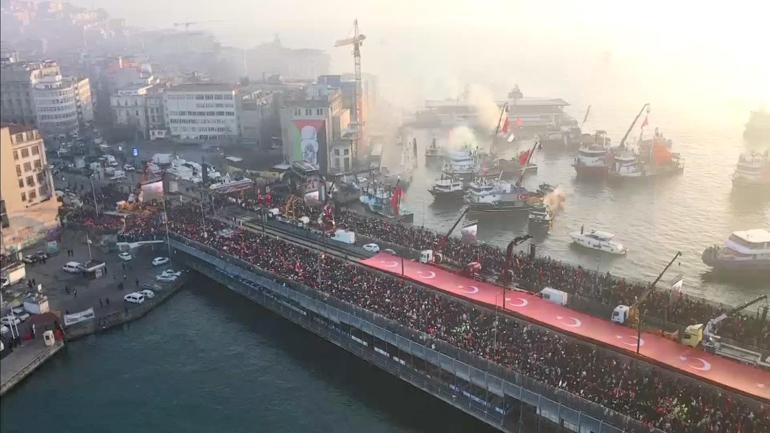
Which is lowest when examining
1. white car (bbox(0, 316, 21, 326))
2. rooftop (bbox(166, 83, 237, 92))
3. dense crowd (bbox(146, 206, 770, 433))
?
white car (bbox(0, 316, 21, 326))

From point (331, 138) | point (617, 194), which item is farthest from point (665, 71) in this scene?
point (331, 138)

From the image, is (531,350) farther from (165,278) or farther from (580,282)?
(165,278)

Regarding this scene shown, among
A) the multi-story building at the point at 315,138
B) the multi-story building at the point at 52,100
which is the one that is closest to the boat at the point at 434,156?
the multi-story building at the point at 315,138

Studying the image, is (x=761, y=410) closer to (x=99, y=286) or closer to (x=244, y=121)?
(x=99, y=286)

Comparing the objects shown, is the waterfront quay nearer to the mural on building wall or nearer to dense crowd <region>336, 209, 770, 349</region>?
dense crowd <region>336, 209, 770, 349</region>

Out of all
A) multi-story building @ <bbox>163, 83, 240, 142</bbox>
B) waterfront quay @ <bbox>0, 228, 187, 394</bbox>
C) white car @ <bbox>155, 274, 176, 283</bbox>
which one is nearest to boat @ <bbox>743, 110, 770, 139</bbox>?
multi-story building @ <bbox>163, 83, 240, 142</bbox>

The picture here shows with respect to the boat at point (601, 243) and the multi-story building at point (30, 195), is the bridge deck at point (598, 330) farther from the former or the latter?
the multi-story building at point (30, 195)

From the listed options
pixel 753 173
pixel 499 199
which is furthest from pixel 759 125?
pixel 499 199
